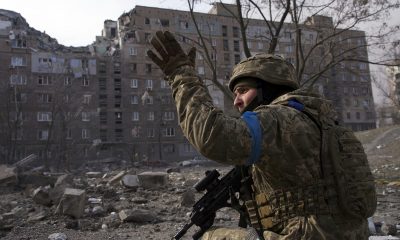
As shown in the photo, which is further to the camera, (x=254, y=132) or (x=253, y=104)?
(x=253, y=104)

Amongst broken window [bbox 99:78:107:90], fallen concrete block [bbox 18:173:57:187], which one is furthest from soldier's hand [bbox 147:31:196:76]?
broken window [bbox 99:78:107:90]

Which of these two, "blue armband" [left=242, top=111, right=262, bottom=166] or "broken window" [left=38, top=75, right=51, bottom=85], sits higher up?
"broken window" [left=38, top=75, right=51, bottom=85]

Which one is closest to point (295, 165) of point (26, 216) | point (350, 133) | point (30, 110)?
point (350, 133)

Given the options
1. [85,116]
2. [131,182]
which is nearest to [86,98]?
[85,116]

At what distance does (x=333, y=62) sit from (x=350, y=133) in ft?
36.9

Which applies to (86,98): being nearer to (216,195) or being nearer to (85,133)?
(85,133)

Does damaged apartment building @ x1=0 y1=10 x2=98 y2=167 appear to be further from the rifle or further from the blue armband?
the blue armband

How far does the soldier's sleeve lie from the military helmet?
40 cm

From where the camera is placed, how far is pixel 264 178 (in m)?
1.99

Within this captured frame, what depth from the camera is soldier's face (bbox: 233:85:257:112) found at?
209 centimetres

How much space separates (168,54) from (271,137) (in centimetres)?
65

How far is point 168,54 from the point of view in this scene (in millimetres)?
1950

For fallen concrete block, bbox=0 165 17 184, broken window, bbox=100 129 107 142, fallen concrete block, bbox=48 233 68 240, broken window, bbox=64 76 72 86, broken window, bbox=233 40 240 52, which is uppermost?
broken window, bbox=233 40 240 52

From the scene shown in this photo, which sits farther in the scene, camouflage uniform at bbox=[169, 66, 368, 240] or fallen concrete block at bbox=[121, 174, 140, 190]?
fallen concrete block at bbox=[121, 174, 140, 190]
